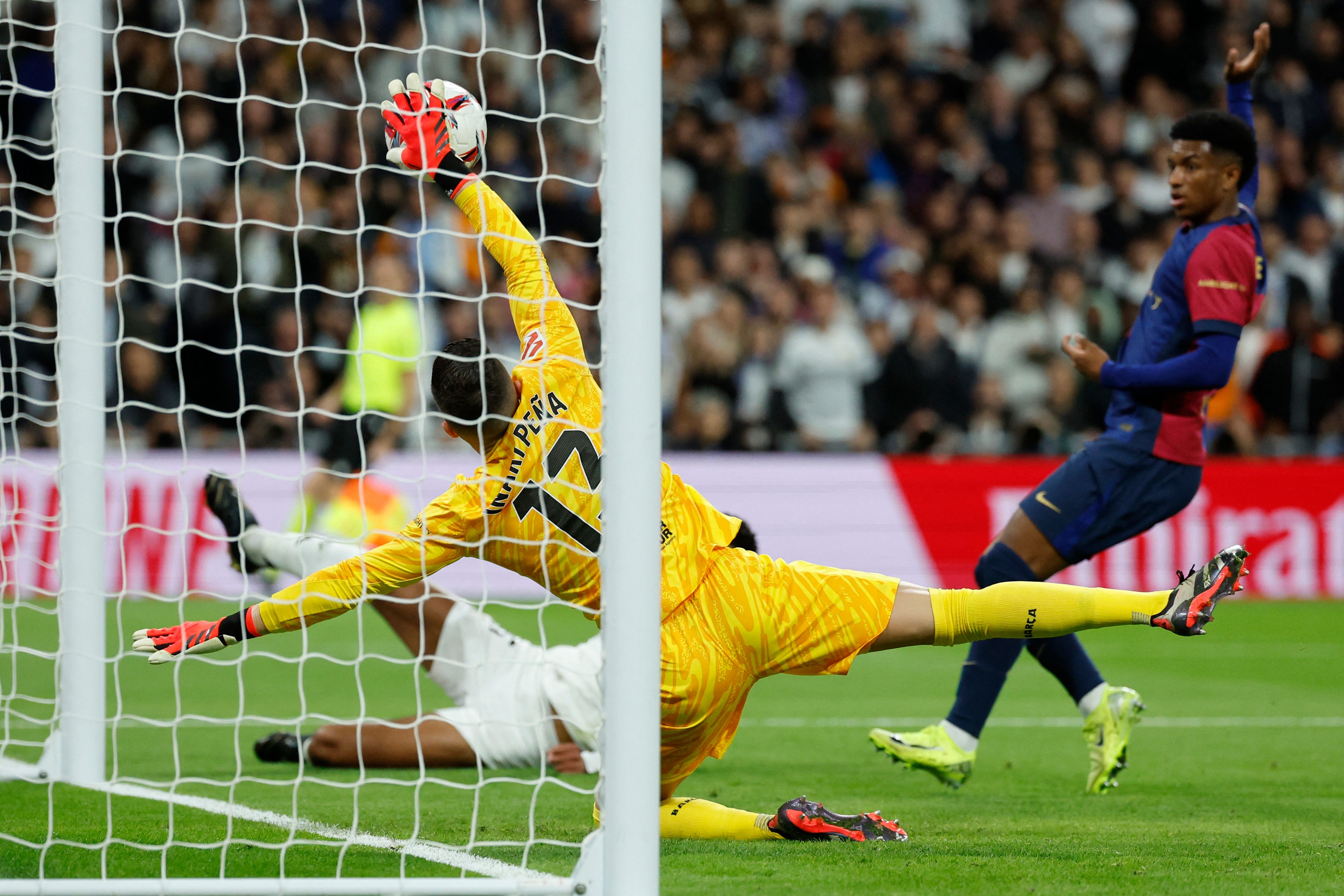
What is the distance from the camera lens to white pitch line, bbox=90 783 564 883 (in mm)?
3744

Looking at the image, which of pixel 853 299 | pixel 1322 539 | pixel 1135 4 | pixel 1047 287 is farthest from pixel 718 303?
pixel 1135 4

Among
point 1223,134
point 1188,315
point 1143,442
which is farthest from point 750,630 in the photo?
point 1223,134

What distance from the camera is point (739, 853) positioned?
13.1 ft

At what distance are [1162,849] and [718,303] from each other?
8531 mm

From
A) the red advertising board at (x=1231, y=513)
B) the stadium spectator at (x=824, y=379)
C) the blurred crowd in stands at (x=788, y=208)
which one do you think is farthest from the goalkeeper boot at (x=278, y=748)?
the stadium spectator at (x=824, y=379)

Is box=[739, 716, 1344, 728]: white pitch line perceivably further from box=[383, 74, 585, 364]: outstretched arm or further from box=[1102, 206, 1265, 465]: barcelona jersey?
box=[383, 74, 585, 364]: outstretched arm

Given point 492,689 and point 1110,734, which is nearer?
point 1110,734

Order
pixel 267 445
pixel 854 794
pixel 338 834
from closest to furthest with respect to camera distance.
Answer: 1. pixel 338 834
2. pixel 854 794
3. pixel 267 445

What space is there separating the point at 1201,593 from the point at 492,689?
7.99 ft

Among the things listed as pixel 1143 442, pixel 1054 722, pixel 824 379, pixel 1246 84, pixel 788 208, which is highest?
pixel 788 208

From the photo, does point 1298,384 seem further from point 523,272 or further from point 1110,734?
point 523,272

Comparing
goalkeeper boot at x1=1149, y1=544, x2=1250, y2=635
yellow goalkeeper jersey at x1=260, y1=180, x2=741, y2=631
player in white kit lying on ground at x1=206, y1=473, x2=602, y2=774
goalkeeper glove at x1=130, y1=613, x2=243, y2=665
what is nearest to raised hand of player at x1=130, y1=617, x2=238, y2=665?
goalkeeper glove at x1=130, y1=613, x2=243, y2=665

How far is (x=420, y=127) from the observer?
4.17m

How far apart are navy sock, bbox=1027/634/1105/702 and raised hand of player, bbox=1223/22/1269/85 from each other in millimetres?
2089
